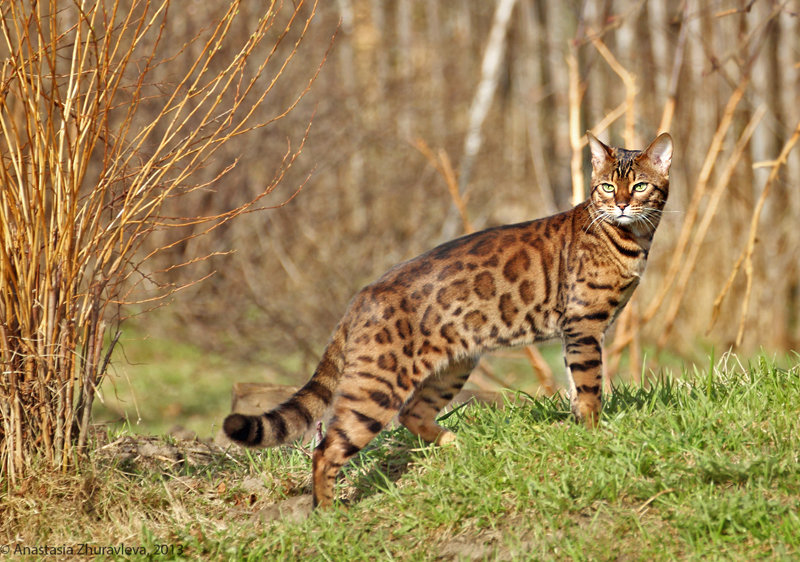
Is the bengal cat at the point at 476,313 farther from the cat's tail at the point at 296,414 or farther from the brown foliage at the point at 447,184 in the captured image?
the brown foliage at the point at 447,184

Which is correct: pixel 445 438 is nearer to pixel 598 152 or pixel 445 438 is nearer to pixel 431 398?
pixel 431 398

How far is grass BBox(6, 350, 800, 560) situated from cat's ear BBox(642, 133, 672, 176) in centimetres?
114

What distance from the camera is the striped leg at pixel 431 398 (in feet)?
16.5

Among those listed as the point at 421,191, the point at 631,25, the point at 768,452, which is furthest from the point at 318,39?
the point at 768,452

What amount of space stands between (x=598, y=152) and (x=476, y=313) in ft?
3.74

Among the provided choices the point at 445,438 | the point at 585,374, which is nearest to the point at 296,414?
the point at 445,438

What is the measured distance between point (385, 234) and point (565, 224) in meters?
5.76

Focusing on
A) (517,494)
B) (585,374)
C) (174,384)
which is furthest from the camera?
(174,384)

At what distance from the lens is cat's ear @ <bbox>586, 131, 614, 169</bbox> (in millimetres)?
5023

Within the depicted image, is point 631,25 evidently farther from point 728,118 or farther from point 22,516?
point 22,516

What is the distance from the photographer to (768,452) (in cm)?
418

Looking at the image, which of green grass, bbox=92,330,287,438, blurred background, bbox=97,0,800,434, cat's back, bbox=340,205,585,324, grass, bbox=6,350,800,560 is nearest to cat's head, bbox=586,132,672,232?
cat's back, bbox=340,205,585,324

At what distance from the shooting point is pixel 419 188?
11094mm

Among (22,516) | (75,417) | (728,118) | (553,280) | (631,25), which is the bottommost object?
(22,516)
